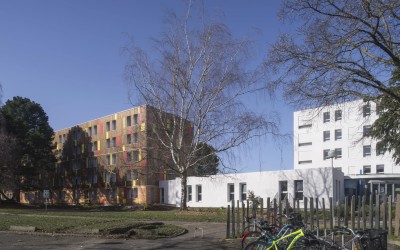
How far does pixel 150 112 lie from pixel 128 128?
88.4 feet

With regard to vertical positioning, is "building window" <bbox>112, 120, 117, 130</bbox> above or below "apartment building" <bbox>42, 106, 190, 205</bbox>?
above

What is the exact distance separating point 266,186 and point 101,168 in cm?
3167

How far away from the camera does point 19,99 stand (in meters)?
69.2

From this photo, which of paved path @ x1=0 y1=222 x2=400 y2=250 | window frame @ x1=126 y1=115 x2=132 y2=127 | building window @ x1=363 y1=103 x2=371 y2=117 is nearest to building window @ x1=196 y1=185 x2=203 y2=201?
window frame @ x1=126 y1=115 x2=132 y2=127

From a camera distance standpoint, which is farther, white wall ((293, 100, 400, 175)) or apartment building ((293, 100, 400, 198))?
white wall ((293, 100, 400, 175))

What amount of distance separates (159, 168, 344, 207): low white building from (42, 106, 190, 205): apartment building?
4765 millimetres

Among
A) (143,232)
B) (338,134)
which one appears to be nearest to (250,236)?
(143,232)

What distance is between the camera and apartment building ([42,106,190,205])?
5912cm

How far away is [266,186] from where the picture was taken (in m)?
44.2

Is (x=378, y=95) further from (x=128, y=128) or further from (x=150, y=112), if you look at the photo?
(x=128, y=128)

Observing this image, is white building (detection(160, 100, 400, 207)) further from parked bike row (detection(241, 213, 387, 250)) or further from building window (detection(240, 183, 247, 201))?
parked bike row (detection(241, 213, 387, 250))

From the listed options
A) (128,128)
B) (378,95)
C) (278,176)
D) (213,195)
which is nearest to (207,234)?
(378,95)

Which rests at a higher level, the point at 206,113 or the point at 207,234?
the point at 206,113

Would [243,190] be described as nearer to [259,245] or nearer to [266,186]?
[266,186]
